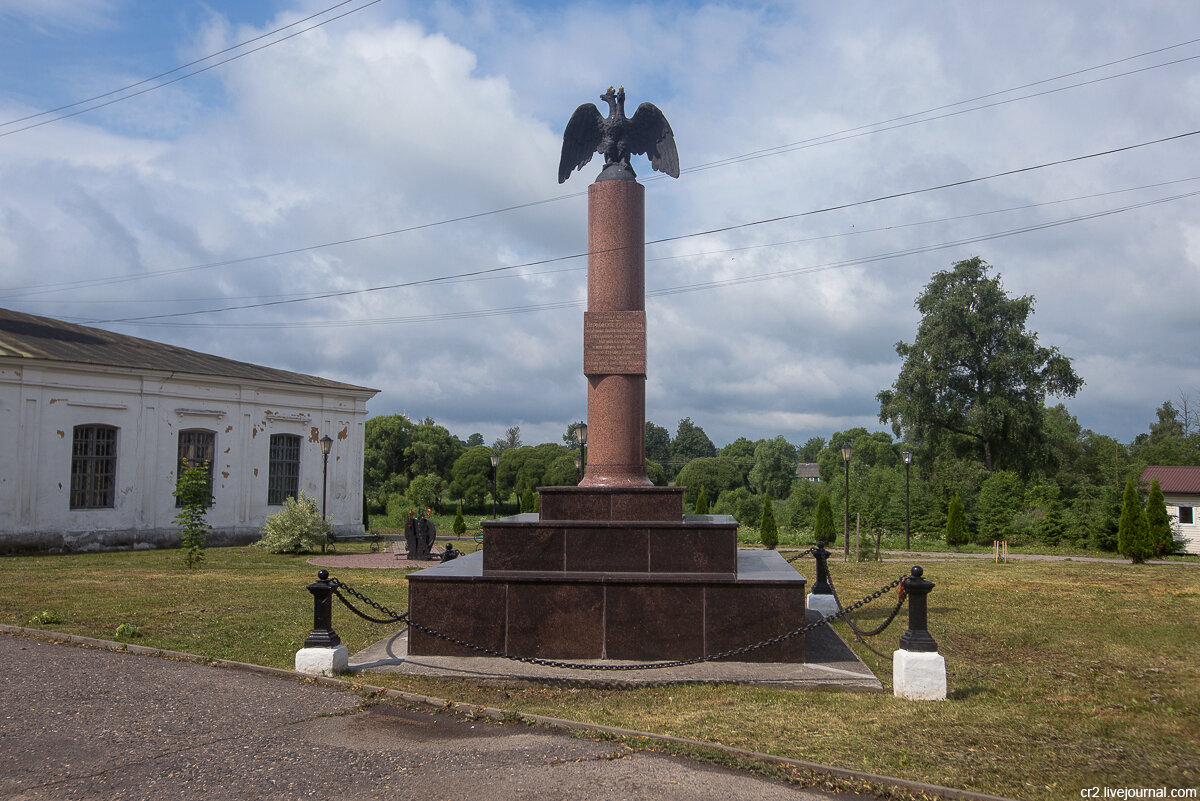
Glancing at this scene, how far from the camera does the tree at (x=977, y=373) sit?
33.4 meters

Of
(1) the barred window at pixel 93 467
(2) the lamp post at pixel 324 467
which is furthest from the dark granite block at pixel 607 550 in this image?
(1) the barred window at pixel 93 467

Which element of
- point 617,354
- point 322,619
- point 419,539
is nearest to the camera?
point 322,619

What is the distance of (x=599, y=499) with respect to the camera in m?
8.34

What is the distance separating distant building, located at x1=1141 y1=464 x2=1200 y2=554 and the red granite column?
28.2 metres

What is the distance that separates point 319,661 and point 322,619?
0.35m

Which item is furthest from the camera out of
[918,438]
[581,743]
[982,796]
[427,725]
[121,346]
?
[918,438]

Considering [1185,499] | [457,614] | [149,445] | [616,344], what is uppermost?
[616,344]

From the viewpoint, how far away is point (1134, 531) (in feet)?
69.5

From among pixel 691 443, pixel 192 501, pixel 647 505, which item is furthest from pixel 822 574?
pixel 691 443

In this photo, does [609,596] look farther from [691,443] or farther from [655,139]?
[691,443]

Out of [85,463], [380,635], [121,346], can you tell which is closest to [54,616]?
[380,635]

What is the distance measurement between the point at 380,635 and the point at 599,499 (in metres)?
2.75

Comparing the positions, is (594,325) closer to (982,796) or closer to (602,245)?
(602,245)

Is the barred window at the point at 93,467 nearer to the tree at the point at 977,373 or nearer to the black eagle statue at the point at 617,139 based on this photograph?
the black eagle statue at the point at 617,139
